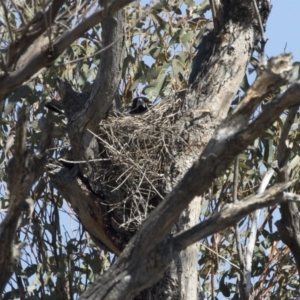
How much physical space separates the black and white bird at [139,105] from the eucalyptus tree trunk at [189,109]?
55 cm

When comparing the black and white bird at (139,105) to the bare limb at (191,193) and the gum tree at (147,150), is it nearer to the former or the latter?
the gum tree at (147,150)

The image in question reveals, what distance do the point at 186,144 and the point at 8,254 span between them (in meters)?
1.95

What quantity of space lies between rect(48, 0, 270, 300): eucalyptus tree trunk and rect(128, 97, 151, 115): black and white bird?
0.55 metres

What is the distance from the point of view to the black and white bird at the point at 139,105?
5319 millimetres

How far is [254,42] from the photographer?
4668 mm

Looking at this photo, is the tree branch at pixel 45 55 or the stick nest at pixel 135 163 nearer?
the tree branch at pixel 45 55

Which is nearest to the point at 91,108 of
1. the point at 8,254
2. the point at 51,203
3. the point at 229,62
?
the point at 229,62

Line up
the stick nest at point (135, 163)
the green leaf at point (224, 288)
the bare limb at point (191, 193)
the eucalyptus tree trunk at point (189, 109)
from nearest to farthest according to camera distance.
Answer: the bare limb at point (191, 193)
the eucalyptus tree trunk at point (189, 109)
the stick nest at point (135, 163)
the green leaf at point (224, 288)

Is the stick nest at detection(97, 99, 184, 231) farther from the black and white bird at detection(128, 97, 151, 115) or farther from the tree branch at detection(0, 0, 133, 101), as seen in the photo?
the tree branch at detection(0, 0, 133, 101)

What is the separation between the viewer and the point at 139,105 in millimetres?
5402

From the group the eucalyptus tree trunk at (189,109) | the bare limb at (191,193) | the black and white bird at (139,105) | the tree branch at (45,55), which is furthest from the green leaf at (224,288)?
the tree branch at (45,55)

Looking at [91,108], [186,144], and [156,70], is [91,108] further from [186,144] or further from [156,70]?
[156,70]

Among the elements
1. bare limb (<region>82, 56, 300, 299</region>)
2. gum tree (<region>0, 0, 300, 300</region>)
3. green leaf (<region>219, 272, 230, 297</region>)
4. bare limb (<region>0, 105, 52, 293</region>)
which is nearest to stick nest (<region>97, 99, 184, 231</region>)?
gum tree (<region>0, 0, 300, 300</region>)

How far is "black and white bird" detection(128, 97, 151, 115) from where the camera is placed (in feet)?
17.5
